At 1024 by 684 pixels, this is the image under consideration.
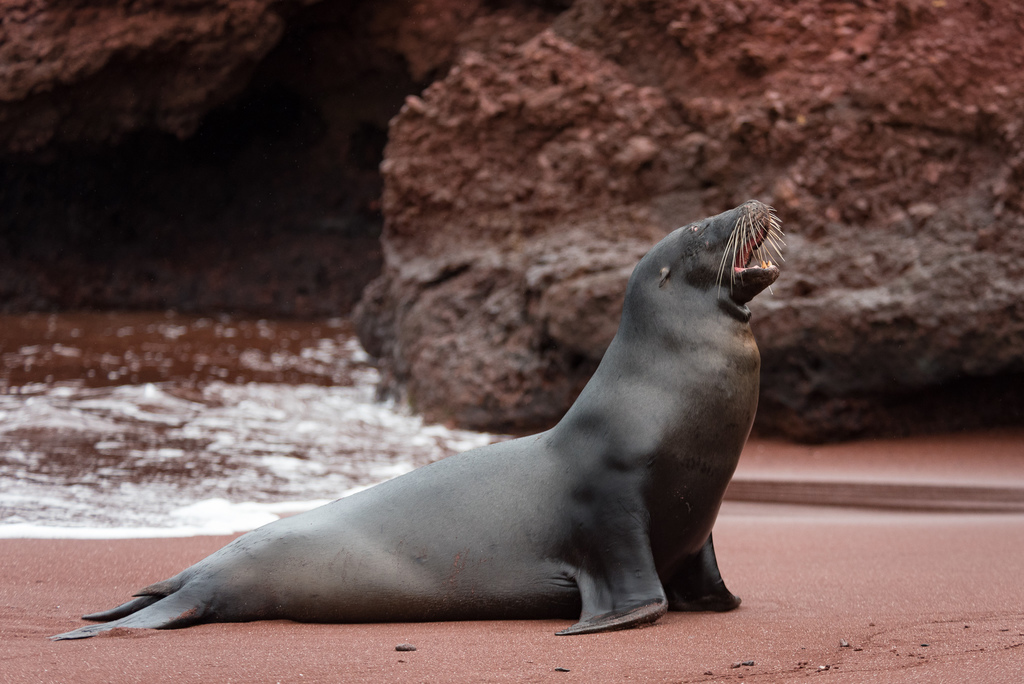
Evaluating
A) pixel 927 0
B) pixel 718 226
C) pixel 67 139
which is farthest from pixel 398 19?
pixel 718 226

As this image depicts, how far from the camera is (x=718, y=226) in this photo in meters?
3.04

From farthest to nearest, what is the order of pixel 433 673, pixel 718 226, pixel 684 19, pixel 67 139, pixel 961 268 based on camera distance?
pixel 67 139, pixel 684 19, pixel 961 268, pixel 718 226, pixel 433 673

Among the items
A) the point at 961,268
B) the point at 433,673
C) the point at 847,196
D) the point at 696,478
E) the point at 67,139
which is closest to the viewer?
the point at 433,673

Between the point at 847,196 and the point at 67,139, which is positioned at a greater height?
the point at 67,139

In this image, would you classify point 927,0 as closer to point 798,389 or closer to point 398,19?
point 798,389

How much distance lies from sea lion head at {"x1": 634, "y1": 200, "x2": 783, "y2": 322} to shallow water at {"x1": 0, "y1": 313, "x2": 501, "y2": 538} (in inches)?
107

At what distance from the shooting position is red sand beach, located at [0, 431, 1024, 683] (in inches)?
83.7

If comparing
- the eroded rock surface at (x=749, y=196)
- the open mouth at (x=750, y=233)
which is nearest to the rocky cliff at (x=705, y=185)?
the eroded rock surface at (x=749, y=196)

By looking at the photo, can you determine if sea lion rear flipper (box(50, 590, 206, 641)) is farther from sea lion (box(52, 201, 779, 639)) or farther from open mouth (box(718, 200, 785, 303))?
open mouth (box(718, 200, 785, 303))

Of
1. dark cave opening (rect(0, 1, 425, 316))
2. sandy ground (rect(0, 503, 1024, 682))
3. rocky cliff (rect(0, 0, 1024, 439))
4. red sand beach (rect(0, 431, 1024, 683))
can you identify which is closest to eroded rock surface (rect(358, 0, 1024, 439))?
rocky cliff (rect(0, 0, 1024, 439))

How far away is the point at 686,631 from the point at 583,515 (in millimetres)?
436

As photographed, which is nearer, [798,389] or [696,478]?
[696,478]

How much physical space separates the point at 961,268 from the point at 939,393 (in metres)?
0.86

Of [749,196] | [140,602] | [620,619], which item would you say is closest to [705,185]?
[749,196]
